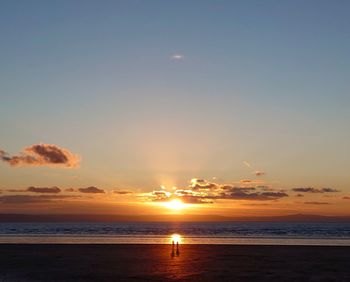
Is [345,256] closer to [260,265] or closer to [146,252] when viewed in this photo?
[260,265]

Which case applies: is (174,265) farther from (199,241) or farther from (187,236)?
(187,236)

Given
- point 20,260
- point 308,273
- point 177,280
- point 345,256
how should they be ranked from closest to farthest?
point 177,280 < point 308,273 < point 20,260 < point 345,256

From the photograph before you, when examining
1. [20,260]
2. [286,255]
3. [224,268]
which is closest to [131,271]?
[224,268]

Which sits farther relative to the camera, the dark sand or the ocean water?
the ocean water

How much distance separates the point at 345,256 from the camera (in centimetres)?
4453

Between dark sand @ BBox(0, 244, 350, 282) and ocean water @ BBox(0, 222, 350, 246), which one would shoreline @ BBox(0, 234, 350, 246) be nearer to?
ocean water @ BBox(0, 222, 350, 246)

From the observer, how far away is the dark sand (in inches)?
1230

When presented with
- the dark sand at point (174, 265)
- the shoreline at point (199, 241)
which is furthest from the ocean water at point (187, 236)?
the dark sand at point (174, 265)

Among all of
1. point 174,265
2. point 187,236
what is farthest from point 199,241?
point 174,265

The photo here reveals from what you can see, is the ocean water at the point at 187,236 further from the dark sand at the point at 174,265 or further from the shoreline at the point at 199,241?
the dark sand at the point at 174,265

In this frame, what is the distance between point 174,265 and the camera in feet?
119

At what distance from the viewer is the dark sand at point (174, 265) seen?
31.2m

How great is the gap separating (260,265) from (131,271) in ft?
32.6

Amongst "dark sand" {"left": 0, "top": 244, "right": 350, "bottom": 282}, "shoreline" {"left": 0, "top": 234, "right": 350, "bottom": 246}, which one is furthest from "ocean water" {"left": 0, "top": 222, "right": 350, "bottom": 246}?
"dark sand" {"left": 0, "top": 244, "right": 350, "bottom": 282}
